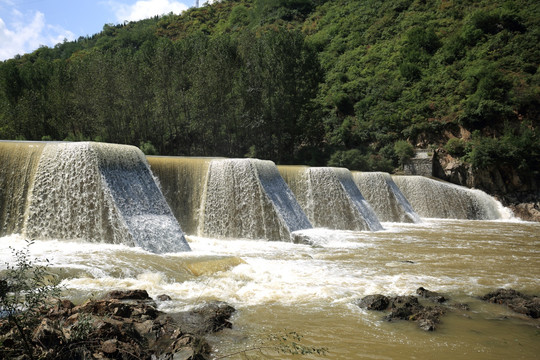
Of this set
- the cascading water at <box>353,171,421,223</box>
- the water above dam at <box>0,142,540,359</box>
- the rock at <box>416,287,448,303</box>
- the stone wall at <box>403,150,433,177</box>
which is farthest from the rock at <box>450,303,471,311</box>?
the stone wall at <box>403,150,433,177</box>

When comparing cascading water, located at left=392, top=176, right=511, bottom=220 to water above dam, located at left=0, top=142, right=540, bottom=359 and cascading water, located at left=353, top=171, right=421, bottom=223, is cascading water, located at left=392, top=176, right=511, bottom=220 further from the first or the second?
water above dam, located at left=0, top=142, right=540, bottom=359

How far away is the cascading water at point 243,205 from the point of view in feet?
41.5

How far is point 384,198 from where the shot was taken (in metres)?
19.1

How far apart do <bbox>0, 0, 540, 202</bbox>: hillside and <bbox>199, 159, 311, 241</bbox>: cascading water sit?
34.5 feet

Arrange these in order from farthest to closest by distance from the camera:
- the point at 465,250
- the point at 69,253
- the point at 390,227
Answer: the point at 390,227 → the point at 465,250 → the point at 69,253

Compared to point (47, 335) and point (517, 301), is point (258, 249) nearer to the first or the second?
point (517, 301)

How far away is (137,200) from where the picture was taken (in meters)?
9.92

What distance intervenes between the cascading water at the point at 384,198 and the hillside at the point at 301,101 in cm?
699

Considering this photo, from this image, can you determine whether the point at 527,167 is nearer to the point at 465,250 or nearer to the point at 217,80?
the point at 465,250

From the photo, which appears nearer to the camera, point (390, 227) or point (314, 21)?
point (390, 227)

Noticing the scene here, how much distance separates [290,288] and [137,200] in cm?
490

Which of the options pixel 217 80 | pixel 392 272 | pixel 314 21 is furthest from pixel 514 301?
pixel 314 21

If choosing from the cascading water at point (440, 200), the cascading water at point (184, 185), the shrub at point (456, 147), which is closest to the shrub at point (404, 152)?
the shrub at point (456, 147)

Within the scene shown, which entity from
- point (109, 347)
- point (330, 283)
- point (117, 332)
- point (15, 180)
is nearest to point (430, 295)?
point (330, 283)
